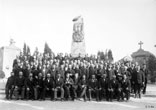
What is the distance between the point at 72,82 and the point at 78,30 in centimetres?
610

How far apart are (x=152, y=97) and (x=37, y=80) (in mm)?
5337

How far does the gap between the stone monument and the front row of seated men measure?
17.7 feet

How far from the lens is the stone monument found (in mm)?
15859

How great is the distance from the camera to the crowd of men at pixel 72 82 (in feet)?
33.2

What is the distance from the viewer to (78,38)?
15.9 meters

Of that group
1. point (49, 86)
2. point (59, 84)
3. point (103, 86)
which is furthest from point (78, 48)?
point (49, 86)

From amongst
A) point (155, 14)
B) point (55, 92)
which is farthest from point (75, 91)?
point (155, 14)

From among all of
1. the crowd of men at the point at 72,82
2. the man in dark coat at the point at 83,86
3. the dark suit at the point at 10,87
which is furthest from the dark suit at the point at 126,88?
the dark suit at the point at 10,87

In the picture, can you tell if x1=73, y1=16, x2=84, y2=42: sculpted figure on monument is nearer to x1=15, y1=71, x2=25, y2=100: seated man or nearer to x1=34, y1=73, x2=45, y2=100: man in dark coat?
x1=34, y1=73, x2=45, y2=100: man in dark coat

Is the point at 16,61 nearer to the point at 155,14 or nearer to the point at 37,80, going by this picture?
the point at 37,80

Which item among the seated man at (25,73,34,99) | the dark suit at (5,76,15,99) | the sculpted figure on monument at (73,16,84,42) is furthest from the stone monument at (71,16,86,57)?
the dark suit at (5,76,15,99)

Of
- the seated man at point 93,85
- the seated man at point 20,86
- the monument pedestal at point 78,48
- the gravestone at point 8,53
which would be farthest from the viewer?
the gravestone at point 8,53

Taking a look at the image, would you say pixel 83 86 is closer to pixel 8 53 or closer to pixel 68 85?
pixel 68 85

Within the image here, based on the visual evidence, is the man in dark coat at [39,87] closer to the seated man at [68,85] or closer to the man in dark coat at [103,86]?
the seated man at [68,85]
